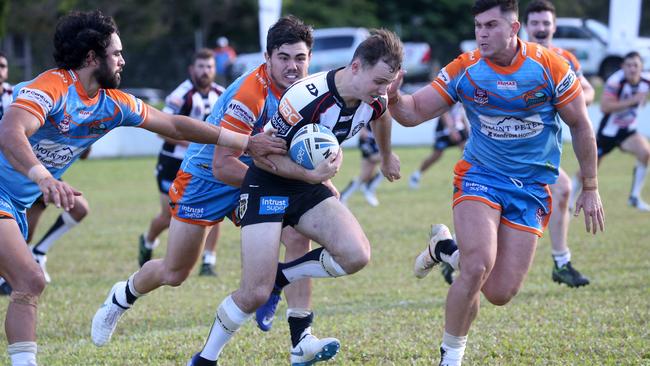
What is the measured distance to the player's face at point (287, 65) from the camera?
5.64m

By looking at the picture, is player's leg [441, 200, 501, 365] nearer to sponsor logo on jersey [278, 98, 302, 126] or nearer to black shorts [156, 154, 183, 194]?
sponsor logo on jersey [278, 98, 302, 126]

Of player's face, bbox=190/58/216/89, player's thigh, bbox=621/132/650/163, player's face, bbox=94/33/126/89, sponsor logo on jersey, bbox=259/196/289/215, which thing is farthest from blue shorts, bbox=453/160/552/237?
player's thigh, bbox=621/132/650/163

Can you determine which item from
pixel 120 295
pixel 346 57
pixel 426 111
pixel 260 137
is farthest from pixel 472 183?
pixel 346 57

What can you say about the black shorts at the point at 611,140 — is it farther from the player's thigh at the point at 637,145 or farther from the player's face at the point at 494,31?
the player's face at the point at 494,31

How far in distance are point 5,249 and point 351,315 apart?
2950 mm

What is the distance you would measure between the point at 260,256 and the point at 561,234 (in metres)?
3.73

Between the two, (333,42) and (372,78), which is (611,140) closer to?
(372,78)

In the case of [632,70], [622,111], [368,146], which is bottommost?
[368,146]

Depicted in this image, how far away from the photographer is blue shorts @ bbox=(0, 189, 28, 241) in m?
4.97

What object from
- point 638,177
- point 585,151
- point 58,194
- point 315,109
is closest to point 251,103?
point 315,109

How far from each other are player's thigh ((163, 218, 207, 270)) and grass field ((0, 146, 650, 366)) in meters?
0.55

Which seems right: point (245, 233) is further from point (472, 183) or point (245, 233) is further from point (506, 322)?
point (506, 322)

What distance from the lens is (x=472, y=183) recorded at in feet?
18.4

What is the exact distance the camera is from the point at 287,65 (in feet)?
18.5
